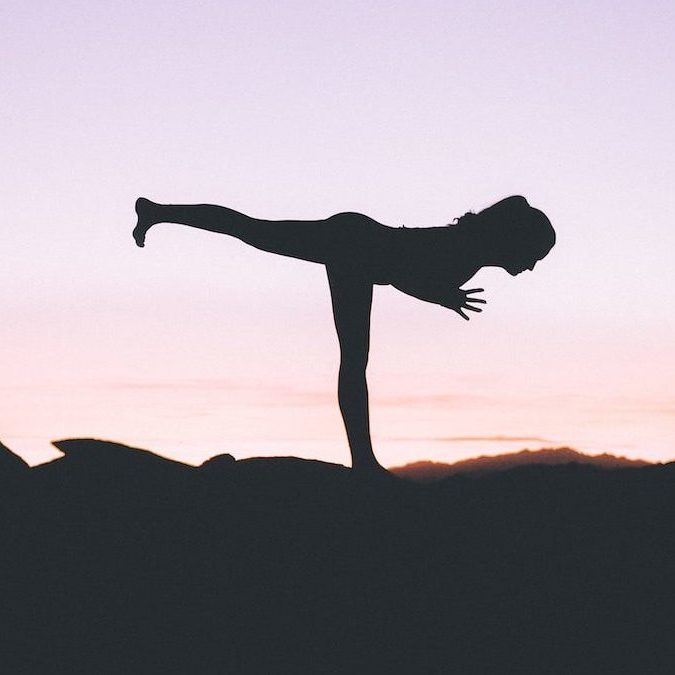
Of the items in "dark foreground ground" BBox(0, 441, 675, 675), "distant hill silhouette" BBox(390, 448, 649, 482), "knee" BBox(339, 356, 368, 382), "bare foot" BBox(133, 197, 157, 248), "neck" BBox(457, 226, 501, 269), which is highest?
"bare foot" BBox(133, 197, 157, 248)

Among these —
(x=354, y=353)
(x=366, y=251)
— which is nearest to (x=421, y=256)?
(x=366, y=251)

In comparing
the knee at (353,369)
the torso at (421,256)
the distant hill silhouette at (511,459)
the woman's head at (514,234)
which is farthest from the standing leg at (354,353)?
the distant hill silhouette at (511,459)

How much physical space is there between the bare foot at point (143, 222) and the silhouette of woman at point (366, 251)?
0.01 meters

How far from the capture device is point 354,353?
33.1 feet

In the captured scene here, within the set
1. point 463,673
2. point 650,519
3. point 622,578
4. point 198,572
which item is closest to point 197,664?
point 198,572

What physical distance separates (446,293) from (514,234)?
2.97ft

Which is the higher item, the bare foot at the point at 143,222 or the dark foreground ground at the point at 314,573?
the bare foot at the point at 143,222

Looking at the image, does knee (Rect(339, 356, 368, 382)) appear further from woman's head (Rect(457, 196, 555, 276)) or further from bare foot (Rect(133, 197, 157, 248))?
bare foot (Rect(133, 197, 157, 248))

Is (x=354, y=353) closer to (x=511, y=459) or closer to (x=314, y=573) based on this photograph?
(x=314, y=573)

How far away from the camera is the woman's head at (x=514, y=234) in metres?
10.5

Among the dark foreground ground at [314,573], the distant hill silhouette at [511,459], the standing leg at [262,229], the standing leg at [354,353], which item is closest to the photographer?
the dark foreground ground at [314,573]

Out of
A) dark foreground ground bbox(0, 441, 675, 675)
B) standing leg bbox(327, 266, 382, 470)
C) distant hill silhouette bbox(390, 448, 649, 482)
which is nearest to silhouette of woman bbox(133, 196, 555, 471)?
standing leg bbox(327, 266, 382, 470)

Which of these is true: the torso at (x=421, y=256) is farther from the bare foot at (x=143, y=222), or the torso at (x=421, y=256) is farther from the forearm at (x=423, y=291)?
the bare foot at (x=143, y=222)

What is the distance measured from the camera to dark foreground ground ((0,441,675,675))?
8.30m
